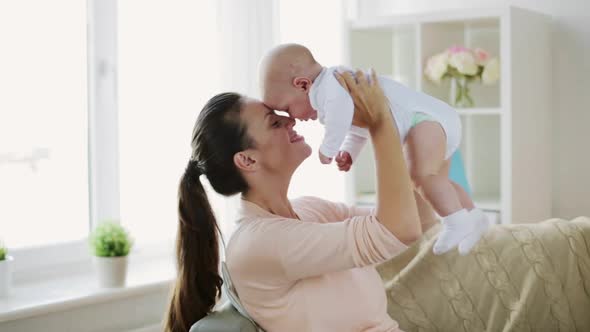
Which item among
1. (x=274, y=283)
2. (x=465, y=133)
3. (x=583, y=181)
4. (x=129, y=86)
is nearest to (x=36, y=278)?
(x=129, y=86)

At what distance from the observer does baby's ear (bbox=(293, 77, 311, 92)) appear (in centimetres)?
182

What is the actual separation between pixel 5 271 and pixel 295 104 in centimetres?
125

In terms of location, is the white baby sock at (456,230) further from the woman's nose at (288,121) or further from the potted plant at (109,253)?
the potted plant at (109,253)

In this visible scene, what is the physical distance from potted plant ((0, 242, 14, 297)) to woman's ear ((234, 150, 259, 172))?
1.04 meters

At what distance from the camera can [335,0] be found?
12.2 ft

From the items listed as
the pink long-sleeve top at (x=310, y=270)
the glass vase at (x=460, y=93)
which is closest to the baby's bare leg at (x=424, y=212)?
the pink long-sleeve top at (x=310, y=270)

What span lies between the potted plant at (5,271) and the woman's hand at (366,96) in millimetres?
1353

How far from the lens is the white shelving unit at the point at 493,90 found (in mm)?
3086

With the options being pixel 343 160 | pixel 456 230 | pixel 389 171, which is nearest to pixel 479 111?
pixel 343 160

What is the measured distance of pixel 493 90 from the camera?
11.7ft

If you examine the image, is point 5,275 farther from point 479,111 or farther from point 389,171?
point 479,111

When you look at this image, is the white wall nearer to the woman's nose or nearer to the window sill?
the window sill

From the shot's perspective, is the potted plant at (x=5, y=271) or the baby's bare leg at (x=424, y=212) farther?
the potted plant at (x=5, y=271)

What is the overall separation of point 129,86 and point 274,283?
1452 millimetres
